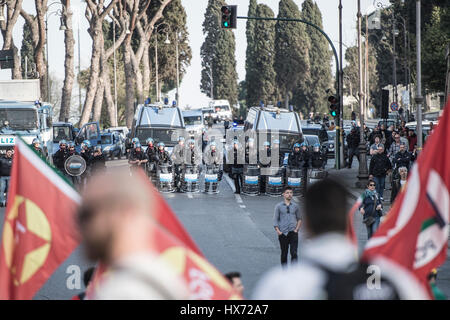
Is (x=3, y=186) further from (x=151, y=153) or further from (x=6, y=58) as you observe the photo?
(x=6, y=58)

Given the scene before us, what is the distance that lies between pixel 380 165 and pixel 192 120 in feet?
123

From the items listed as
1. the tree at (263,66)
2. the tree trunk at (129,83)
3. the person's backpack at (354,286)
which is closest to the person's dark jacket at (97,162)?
the person's backpack at (354,286)

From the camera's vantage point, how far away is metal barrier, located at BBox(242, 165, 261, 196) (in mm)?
27828

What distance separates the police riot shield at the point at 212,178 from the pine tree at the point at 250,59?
84.1 meters

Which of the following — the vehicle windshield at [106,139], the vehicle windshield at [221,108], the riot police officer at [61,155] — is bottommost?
the vehicle windshield at [106,139]

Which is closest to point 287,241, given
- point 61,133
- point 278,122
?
point 278,122

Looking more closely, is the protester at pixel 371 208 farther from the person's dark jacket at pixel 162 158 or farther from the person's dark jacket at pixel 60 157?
the person's dark jacket at pixel 162 158

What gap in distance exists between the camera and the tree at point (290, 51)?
109125mm

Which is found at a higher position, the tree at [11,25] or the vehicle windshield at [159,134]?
the tree at [11,25]

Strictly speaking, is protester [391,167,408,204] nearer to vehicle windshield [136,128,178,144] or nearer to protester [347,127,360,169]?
vehicle windshield [136,128,178,144]

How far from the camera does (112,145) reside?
46.1m

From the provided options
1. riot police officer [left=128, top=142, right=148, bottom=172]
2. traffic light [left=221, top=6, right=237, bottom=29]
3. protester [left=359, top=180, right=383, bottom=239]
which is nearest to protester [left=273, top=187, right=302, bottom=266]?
protester [left=359, top=180, right=383, bottom=239]
